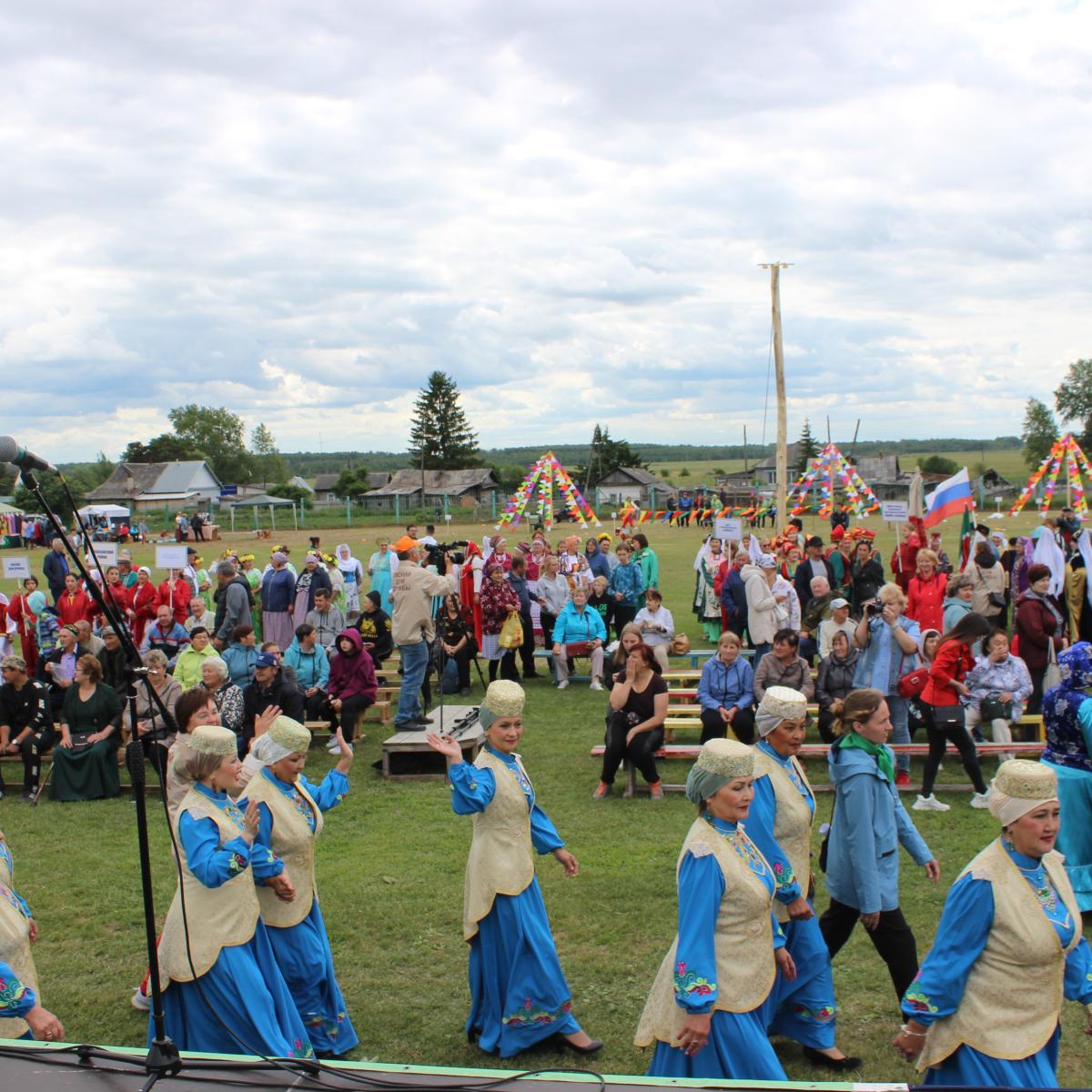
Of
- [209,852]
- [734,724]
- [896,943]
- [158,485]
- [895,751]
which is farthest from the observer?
[158,485]

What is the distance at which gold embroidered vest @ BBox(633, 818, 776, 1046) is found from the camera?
3.93 metres

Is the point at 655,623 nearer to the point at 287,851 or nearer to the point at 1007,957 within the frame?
the point at 287,851

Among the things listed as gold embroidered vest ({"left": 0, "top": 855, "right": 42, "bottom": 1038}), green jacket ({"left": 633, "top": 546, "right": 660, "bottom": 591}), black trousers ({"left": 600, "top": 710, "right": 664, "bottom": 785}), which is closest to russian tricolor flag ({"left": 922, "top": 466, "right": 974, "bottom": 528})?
green jacket ({"left": 633, "top": 546, "right": 660, "bottom": 591})

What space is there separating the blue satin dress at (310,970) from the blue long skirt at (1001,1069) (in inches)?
111

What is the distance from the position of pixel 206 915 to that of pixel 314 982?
79 cm

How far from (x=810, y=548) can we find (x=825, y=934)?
9294 millimetres

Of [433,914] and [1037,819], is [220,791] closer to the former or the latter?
[433,914]

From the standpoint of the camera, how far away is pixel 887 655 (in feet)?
30.2

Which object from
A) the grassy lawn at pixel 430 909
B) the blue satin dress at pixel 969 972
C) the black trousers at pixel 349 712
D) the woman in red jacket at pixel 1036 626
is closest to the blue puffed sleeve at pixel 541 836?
the grassy lawn at pixel 430 909

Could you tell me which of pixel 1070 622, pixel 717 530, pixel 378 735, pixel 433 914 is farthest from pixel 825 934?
pixel 717 530

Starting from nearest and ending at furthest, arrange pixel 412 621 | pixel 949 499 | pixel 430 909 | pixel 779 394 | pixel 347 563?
pixel 430 909 < pixel 412 621 < pixel 949 499 < pixel 347 563 < pixel 779 394

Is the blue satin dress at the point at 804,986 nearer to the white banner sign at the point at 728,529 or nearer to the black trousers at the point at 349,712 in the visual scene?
the black trousers at the point at 349,712

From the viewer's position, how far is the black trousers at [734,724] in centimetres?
970

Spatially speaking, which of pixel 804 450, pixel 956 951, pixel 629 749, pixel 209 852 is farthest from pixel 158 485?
pixel 956 951
